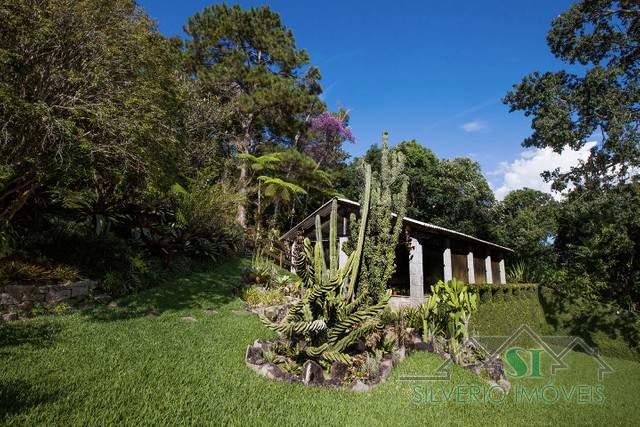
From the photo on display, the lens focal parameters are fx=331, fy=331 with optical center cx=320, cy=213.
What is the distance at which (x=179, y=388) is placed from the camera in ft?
12.0

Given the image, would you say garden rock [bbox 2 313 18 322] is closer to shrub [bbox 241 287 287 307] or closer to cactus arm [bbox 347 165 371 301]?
shrub [bbox 241 287 287 307]

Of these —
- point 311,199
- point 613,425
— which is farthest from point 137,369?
point 311,199

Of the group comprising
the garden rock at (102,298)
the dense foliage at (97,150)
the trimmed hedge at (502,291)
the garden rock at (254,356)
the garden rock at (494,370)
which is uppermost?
the dense foliage at (97,150)

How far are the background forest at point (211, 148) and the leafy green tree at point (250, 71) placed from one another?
0.34 feet

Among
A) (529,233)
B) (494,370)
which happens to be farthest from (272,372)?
(529,233)

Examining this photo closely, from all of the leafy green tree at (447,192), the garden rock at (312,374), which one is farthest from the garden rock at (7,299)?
the leafy green tree at (447,192)

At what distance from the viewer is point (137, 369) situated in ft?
13.3

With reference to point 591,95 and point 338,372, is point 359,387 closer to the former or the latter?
point 338,372

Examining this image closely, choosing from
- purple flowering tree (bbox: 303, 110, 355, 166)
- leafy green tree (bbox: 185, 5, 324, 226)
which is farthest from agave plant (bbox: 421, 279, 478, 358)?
purple flowering tree (bbox: 303, 110, 355, 166)

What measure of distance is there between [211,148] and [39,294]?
1225 cm

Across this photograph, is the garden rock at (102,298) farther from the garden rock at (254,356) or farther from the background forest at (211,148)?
the garden rock at (254,356)

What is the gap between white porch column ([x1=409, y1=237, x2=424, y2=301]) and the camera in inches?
416

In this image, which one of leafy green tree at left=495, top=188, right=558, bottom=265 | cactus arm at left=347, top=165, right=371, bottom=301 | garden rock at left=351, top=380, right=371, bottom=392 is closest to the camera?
garden rock at left=351, top=380, right=371, bottom=392

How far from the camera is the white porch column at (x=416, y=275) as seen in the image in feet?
34.6
